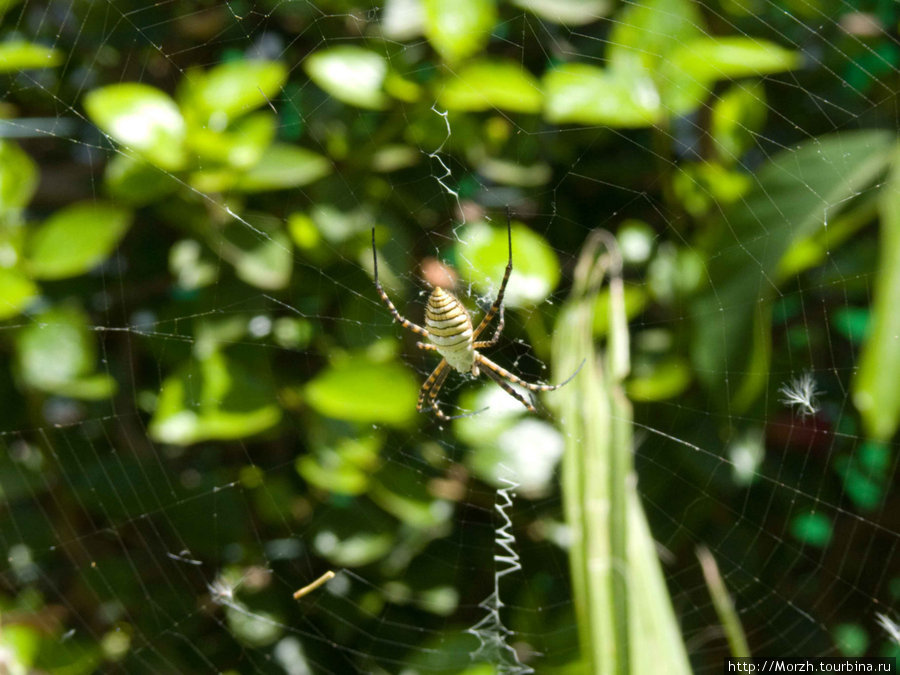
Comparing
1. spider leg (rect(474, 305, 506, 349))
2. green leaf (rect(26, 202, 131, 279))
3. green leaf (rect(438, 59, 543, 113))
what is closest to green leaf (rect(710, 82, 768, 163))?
green leaf (rect(438, 59, 543, 113))

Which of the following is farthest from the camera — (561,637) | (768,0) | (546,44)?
(561,637)

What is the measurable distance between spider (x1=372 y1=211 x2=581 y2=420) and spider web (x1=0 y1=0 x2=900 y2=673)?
0.19 feet

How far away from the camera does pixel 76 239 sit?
1.79 meters

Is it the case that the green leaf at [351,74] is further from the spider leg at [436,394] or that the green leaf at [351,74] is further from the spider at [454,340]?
the spider leg at [436,394]

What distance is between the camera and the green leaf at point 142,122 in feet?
5.40

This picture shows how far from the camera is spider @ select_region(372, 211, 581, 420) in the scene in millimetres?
1999

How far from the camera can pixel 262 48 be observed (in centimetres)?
194

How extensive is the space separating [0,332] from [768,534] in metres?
2.18

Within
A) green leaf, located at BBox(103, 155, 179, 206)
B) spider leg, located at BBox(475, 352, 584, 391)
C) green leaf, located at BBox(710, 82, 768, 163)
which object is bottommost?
spider leg, located at BBox(475, 352, 584, 391)

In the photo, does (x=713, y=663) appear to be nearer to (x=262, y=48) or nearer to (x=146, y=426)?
(x=146, y=426)

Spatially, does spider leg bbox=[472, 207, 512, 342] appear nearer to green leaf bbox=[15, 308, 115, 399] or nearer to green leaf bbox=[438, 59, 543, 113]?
green leaf bbox=[438, 59, 543, 113]

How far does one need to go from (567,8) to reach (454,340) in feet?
3.10

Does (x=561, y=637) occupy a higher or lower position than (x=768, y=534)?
lower

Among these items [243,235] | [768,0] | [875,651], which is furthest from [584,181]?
[875,651]
